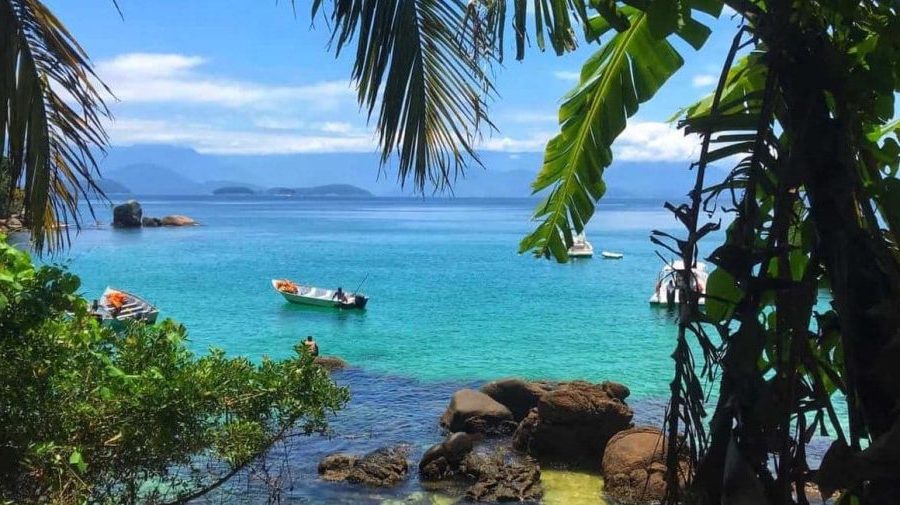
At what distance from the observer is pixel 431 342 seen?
84.2 feet

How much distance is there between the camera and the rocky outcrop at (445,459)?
11.6 m

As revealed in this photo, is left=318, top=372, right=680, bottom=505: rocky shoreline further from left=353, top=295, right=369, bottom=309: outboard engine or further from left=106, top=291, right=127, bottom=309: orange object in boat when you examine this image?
left=353, top=295, right=369, bottom=309: outboard engine

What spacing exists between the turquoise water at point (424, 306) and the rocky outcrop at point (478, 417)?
16.4 feet

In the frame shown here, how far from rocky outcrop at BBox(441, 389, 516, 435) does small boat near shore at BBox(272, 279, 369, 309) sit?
1758cm

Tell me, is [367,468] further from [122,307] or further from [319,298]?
[319,298]

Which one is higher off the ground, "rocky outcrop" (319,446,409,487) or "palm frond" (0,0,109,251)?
"palm frond" (0,0,109,251)

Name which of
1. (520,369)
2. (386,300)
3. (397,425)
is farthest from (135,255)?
(397,425)

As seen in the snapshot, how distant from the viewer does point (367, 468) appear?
11516mm

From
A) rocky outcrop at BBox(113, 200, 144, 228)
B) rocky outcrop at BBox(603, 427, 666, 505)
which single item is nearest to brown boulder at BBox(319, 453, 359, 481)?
rocky outcrop at BBox(603, 427, 666, 505)

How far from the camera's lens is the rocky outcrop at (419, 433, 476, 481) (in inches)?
456

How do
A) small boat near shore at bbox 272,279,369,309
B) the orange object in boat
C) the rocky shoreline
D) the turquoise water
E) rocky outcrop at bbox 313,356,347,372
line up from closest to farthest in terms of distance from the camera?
the rocky shoreline, rocky outcrop at bbox 313,356,347,372, the turquoise water, the orange object in boat, small boat near shore at bbox 272,279,369,309

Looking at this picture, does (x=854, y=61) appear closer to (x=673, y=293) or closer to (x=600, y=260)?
(x=673, y=293)

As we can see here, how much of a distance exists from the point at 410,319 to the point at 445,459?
63.2ft

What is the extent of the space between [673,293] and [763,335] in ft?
0.77
